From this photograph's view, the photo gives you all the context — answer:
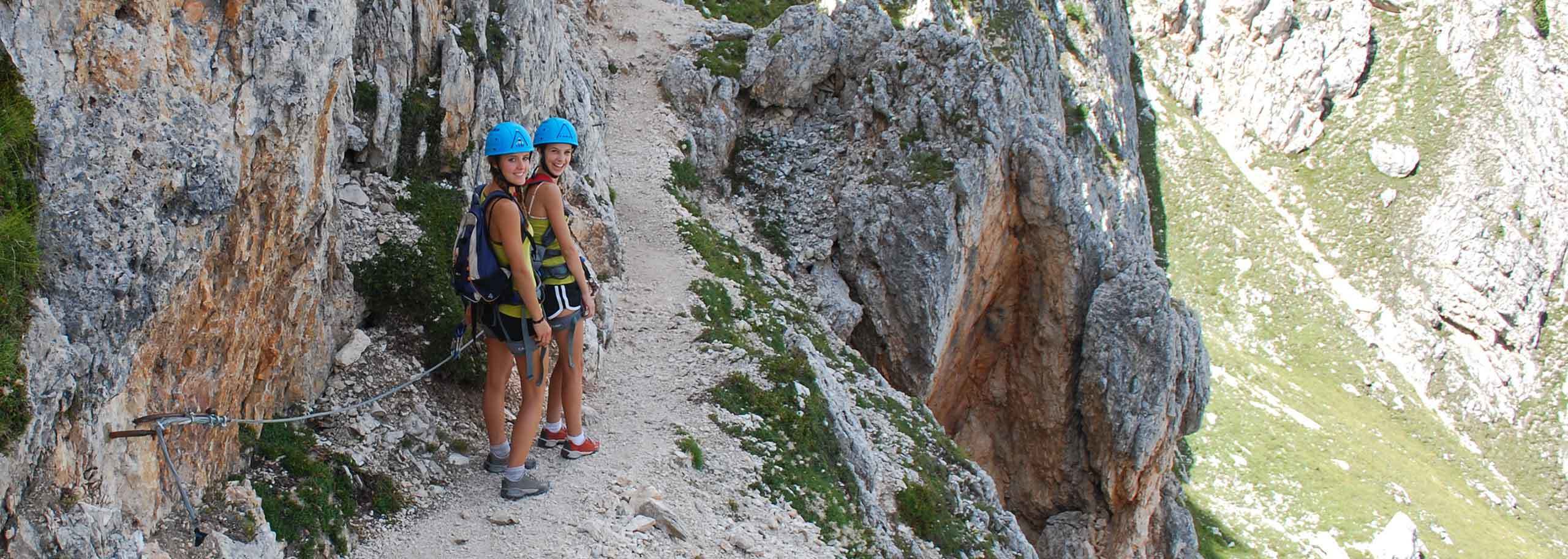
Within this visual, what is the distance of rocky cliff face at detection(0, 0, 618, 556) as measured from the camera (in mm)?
5598

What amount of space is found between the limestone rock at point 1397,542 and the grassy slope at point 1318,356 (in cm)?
94

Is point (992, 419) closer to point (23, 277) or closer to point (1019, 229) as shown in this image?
point (1019, 229)

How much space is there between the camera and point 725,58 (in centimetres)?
2955

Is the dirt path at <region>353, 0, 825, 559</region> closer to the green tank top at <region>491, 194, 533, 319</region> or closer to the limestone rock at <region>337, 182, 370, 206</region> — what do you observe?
the green tank top at <region>491, 194, 533, 319</region>

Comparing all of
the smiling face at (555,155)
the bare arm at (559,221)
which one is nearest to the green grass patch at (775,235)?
the smiling face at (555,155)

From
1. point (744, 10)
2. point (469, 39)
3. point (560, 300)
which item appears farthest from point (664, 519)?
point (744, 10)

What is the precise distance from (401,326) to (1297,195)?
75.4 metres

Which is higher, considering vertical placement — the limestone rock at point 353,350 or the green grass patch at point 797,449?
the limestone rock at point 353,350

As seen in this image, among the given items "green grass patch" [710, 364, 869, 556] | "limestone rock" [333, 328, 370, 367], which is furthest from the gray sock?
"green grass patch" [710, 364, 869, 556]

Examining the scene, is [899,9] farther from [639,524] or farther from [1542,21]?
[1542,21]

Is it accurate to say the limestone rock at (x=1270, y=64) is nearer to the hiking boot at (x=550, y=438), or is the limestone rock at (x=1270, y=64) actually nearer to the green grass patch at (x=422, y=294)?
the green grass patch at (x=422, y=294)

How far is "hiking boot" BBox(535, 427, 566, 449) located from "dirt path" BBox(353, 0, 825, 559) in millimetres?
193

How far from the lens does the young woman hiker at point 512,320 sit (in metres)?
8.13

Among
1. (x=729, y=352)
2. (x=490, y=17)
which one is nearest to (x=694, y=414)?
(x=729, y=352)
